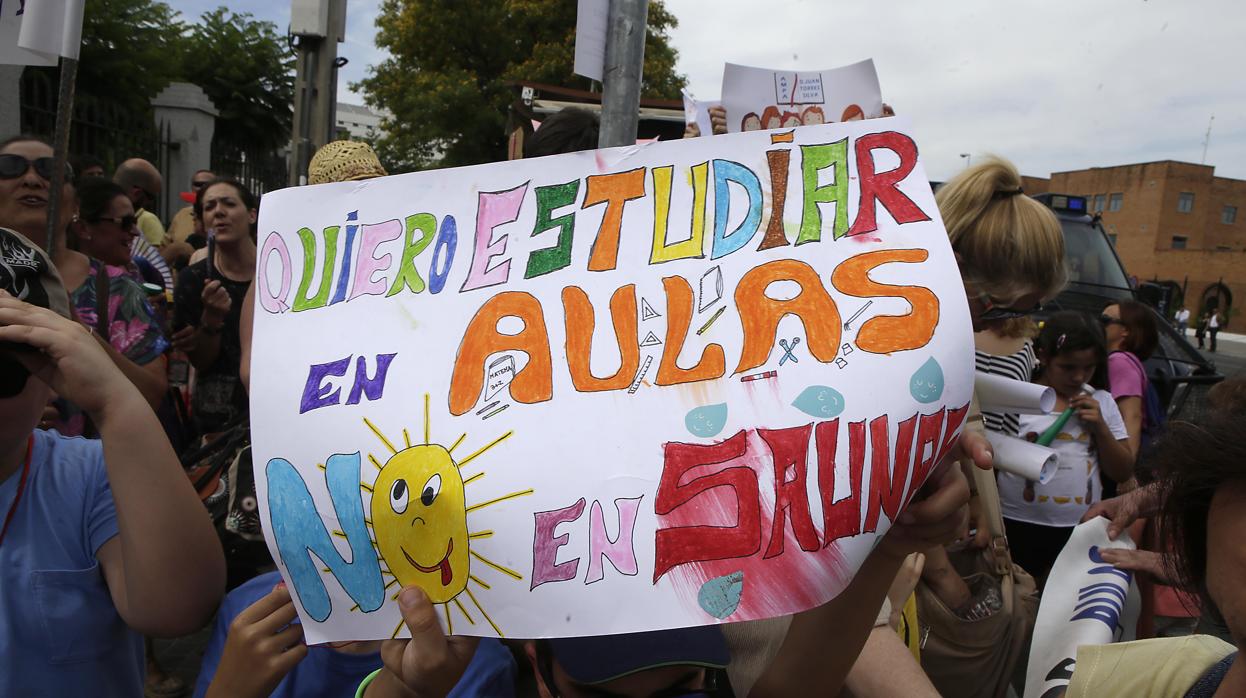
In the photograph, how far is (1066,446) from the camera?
9.32ft

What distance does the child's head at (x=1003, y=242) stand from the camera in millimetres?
1791

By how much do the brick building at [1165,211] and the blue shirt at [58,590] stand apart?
47.5 metres

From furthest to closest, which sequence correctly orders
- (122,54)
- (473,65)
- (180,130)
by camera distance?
(473,65) → (122,54) → (180,130)

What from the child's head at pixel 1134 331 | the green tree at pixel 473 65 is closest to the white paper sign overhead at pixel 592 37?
the child's head at pixel 1134 331

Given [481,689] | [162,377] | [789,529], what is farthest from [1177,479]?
[162,377]

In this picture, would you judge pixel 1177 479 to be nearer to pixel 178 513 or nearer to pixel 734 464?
pixel 734 464

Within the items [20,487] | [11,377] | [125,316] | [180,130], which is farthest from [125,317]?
[180,130]

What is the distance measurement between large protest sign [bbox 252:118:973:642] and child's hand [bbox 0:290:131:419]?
0.70ft

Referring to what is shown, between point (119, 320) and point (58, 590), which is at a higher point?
point (119, 320)

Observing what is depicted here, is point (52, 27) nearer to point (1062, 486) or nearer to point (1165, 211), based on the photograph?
point (1062, 486)

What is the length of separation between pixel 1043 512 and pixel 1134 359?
75.9 inches

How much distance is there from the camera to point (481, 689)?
137 centimetres

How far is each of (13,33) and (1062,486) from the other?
3.43 meters

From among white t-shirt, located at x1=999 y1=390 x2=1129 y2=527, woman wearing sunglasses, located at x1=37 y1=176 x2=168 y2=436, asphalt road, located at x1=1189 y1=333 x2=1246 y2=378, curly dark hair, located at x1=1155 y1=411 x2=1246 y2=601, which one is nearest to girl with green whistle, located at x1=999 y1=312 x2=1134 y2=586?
white t-shirt, located at x1=999 y1=390 x2=1129 y2=527
